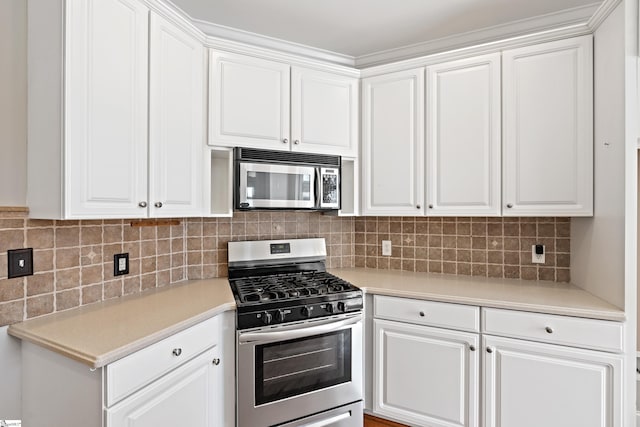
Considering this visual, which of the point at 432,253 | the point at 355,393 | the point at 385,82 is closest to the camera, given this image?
the point at 355,393

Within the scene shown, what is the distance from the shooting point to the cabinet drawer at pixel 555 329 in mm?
1726

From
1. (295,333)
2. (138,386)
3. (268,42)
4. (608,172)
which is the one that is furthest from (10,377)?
(608,172)

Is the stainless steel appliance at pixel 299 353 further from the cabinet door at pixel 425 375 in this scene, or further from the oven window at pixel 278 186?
the oven window at pixel 278 186

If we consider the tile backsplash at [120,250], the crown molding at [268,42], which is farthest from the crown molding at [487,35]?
the tile backsplash at [120,250]

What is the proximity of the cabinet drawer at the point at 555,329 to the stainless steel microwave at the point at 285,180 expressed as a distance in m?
1.21

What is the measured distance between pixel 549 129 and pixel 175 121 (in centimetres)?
206

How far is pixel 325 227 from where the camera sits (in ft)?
9.64

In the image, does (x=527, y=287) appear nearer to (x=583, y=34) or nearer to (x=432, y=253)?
(x=432, y=253)

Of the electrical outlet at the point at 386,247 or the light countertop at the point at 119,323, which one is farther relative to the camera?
the electrical outlet at the point at 386,247

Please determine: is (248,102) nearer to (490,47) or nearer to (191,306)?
(191,306)

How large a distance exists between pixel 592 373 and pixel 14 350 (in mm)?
2499

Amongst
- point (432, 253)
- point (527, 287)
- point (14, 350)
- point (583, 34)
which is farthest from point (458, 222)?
point (14, 350)

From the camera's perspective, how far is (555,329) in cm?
183

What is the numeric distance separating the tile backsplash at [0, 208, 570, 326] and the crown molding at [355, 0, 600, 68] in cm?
122
